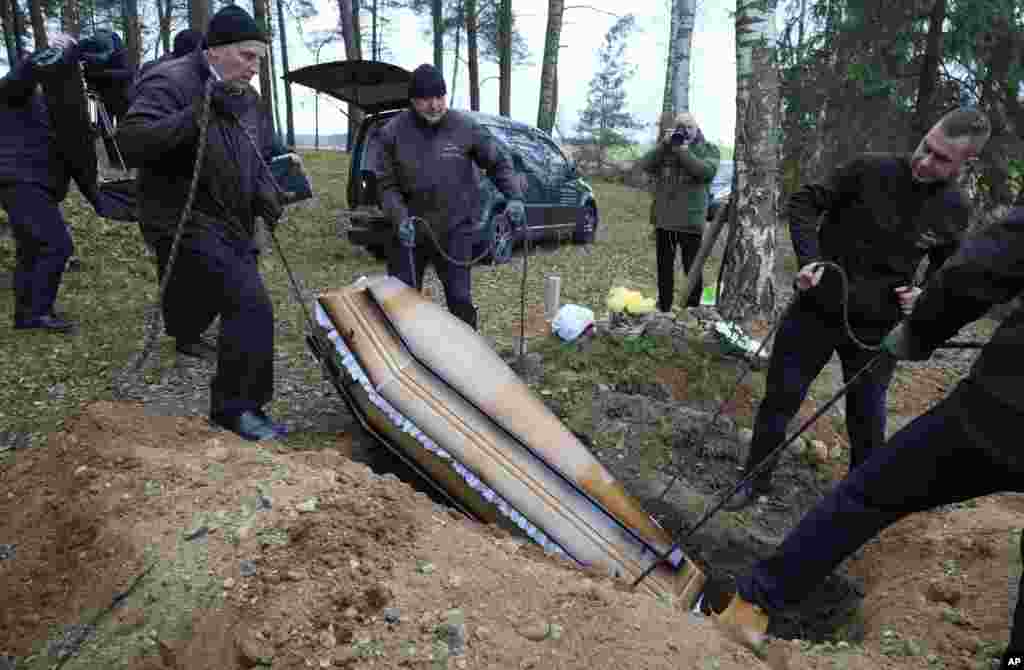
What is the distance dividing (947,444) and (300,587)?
181 centimetres

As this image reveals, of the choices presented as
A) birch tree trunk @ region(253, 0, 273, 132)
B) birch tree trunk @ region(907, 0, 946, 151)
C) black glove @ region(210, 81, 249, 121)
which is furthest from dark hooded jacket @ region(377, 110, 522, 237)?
birch tree trunk @ region(907, 0, 946, 151)

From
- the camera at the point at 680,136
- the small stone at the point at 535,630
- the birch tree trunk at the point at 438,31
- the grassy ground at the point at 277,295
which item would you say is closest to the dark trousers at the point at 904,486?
the small stone at the point at 535,630

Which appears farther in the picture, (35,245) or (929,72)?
(929,72)

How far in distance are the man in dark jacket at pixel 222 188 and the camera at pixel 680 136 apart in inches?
135

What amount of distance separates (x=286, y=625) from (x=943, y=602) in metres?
2.19

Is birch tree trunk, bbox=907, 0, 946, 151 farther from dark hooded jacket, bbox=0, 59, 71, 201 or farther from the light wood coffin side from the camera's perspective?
dark hooded jacket, bbox=0, 59, 71, 201

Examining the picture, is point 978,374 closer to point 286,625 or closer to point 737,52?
point 286,625

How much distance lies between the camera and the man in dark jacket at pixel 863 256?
2.76 metres

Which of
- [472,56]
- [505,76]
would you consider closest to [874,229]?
[505,76]

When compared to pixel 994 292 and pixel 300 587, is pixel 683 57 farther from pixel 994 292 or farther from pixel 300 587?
pixel 300 587

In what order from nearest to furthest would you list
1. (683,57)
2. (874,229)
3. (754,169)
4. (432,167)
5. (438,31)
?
1. (874,229)
2. (432,167)
3. (754,169)
4. (683,57)
5. (438,31)

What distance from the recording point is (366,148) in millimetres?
6305

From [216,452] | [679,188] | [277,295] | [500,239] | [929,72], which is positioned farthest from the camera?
[500,239]

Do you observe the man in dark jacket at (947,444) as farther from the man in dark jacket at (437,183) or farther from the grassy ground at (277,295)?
the man in dark jacket at (437,183)
